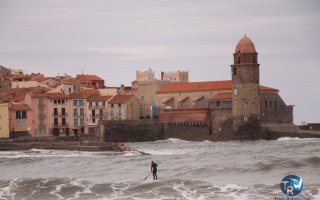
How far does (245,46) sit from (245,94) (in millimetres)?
5553

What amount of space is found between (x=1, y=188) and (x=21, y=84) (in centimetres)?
6989

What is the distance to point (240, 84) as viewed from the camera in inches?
3406

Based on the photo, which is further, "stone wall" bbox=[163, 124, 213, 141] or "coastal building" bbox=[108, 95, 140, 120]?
"coastal building" bbox=[108, 95, 140, 120]

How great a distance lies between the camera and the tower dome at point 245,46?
3460 inches

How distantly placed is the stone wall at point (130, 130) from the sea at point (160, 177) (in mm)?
30690

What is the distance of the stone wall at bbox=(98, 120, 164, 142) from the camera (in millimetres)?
87438

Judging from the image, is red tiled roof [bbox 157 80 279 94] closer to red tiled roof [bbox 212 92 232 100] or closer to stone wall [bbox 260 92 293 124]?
stone wall [bbox 260 92 293 124]

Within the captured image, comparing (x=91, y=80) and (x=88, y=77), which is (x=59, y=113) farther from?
(x=88, y=77)

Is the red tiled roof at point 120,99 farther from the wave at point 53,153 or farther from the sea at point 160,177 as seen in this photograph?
the sea at point 160,177

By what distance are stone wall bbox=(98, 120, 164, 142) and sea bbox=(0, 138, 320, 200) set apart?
3069cm

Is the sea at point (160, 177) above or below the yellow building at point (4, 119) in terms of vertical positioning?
below

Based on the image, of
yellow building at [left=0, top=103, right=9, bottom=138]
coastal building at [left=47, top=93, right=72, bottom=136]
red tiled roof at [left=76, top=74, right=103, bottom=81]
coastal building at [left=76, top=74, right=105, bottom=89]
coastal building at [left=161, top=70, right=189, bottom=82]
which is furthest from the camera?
coastal building at [left=161, top=70, right=189, bottom=82]

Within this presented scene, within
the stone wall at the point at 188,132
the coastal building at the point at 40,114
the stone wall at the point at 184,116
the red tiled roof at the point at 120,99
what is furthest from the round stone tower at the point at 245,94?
the coastal building at the point at 40,114

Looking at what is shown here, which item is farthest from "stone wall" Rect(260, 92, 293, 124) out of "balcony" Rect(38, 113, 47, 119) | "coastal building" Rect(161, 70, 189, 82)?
"coastal building" Rect(161, 70, 189, 82)
